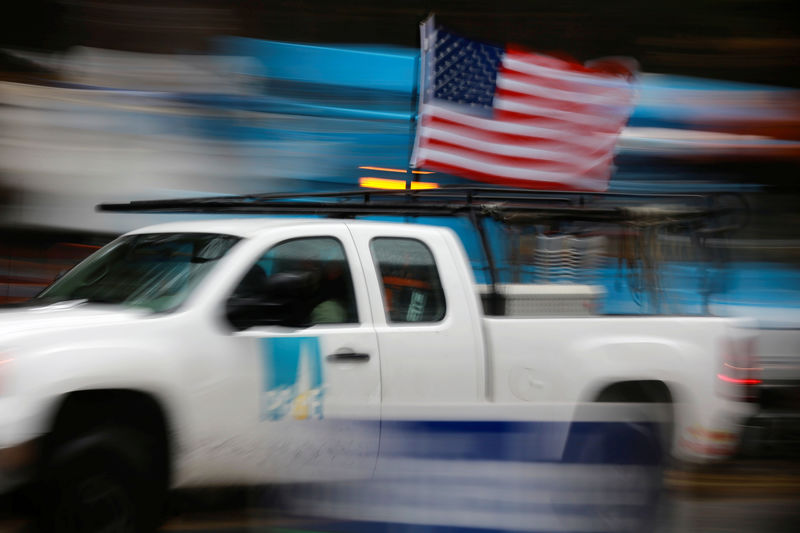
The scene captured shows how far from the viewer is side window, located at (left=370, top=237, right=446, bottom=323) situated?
16.3 ft

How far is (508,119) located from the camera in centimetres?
945

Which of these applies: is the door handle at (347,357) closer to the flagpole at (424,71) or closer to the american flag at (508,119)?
the flagpole at (424,71)

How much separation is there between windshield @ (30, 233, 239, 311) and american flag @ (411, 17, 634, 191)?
4.49m

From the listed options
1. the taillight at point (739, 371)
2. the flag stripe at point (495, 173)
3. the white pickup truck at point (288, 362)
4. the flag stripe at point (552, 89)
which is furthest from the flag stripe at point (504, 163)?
the taillight at point (739, 371)

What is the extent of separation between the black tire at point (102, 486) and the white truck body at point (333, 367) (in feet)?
0.46

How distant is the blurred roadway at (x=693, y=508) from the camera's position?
4293 mm

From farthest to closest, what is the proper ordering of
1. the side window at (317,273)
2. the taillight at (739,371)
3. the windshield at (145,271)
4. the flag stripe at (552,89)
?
the flag stripe at (552,89), the taillight at (739,371), the side window at (317,273), the windshield at (145,271)

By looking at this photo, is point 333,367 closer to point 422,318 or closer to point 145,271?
point 422,318

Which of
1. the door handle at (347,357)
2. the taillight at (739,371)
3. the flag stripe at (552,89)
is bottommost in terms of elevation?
the taillight at (739,371)

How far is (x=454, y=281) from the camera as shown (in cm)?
518

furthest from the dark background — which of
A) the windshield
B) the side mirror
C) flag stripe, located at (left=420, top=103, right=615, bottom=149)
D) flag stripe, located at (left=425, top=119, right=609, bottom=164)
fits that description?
the side mirror

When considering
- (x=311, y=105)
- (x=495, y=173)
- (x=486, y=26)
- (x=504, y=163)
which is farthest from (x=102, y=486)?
(x=486, y=26)

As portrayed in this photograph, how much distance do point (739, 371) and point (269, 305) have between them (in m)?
2.66

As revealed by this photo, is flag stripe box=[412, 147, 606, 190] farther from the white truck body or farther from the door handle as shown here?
the door handle
